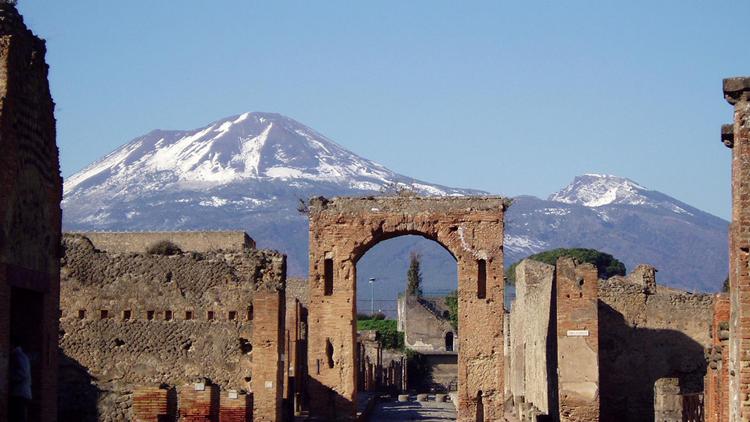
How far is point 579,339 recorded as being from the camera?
2927cm

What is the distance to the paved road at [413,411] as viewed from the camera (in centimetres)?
3781

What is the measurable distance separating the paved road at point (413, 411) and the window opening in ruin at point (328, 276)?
4232 millimetres

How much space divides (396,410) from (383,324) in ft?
126

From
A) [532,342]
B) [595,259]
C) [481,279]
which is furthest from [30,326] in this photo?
[595,259]

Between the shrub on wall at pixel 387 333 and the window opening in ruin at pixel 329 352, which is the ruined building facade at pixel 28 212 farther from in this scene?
the shrub on wall at pixel 387 333

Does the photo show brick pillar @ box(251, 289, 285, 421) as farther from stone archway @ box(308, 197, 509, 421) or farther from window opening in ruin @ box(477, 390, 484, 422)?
window opening in ruin @ box(477, 390, 484, 422)

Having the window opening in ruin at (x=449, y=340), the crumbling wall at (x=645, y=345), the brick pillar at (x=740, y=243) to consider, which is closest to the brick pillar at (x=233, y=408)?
the brick pillar at (x=740, y=243)

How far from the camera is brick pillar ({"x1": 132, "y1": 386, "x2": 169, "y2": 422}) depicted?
17.0 meters

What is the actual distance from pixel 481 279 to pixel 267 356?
11305mm

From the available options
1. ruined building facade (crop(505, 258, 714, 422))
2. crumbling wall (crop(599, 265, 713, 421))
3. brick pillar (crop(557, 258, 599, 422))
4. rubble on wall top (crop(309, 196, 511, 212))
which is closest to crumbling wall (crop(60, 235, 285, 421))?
brick pillar (crop(557, 258, 599, 422))

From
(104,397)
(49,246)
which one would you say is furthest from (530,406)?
(49,246)

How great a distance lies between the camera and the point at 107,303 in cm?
2503

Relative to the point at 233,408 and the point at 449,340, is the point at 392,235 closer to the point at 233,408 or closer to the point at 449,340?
the point at 233,408

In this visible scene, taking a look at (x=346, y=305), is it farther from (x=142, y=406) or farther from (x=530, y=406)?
(x=142, y=406)
